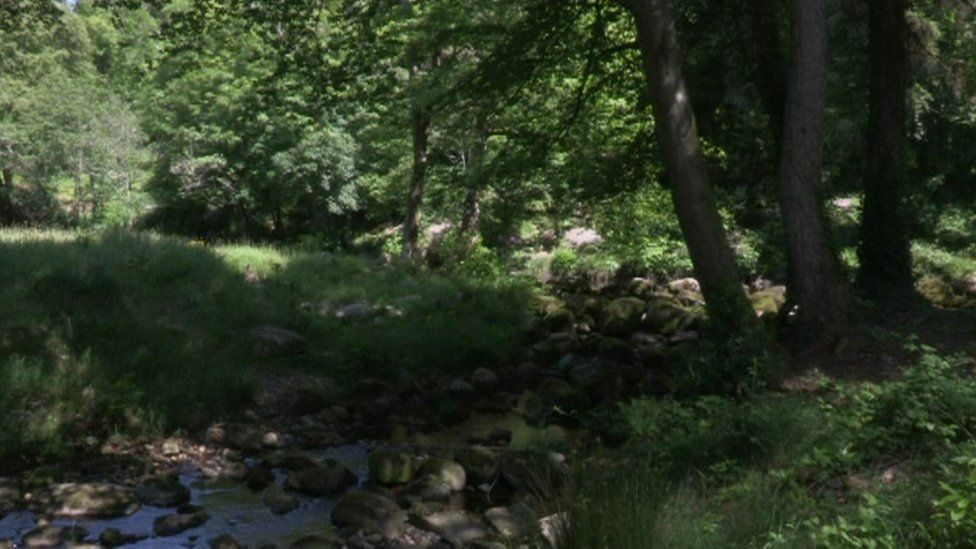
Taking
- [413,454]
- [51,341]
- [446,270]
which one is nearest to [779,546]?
[413,454]

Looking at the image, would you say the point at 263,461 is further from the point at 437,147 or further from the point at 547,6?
the point at 437,147

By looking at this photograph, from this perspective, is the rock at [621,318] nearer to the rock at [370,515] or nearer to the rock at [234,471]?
the rock at [234,471]

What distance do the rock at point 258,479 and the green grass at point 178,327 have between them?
1.90 metres

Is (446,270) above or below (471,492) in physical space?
above

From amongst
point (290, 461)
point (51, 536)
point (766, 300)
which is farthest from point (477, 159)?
point (51, 536)

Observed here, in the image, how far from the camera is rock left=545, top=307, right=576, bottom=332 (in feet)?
64.0

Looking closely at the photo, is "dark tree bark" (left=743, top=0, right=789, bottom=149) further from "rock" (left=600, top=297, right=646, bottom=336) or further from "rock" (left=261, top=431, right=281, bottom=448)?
"rock" (left=261, top=431, right=281, bottom=448)

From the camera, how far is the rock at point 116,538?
9.02 meters

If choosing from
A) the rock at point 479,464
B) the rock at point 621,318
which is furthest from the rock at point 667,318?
the rock at point 479,464

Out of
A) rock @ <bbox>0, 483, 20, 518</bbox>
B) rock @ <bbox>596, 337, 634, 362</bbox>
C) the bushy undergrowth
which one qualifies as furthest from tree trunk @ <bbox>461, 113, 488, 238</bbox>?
rock @ <bbox>0, 483, 20, 518</bbox>

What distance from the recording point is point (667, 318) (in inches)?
773

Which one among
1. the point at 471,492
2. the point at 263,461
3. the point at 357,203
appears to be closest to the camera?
the point at 471,492

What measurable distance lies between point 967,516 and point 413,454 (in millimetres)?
7862

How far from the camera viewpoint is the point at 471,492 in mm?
10492
